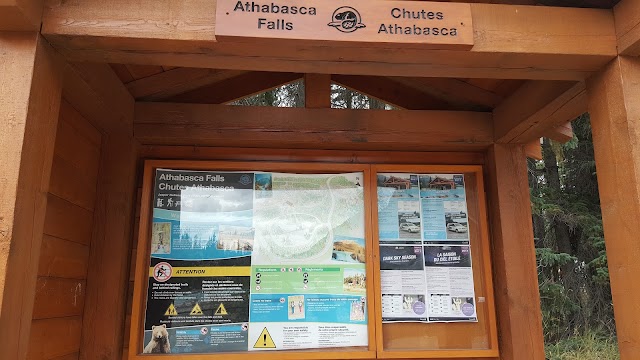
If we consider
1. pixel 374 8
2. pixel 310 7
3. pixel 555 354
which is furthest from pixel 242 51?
pixel 555 354

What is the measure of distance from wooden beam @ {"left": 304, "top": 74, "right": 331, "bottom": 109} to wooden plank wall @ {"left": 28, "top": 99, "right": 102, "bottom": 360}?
1266 millimetres

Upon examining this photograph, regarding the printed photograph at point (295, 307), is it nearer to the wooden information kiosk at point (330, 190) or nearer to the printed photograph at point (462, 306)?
the wooden information kiosk at point (330, 190)

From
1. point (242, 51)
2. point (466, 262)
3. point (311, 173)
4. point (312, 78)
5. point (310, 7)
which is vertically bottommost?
point (466, 262)

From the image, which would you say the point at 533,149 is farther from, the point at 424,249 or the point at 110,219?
the point at 110,219

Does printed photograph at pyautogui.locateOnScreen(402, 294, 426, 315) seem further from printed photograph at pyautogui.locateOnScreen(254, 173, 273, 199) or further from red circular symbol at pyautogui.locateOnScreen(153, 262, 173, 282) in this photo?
red circular symbol at pyautogui.locateOnScreen(153, 262, 173, 282)

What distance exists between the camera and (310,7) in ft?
6.04

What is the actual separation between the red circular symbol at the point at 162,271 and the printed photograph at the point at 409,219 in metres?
1.43

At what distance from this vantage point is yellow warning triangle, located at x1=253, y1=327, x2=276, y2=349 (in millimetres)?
2709

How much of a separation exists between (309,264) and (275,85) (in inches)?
47.4

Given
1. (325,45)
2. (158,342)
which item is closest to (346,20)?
(325,45)

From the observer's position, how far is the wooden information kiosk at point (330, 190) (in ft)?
6.39

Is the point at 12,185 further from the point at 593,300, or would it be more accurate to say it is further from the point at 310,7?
the point at 593,300

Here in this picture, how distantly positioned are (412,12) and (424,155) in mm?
1383

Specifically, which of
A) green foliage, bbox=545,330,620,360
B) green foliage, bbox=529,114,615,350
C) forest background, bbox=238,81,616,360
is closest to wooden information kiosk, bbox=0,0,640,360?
forest background, bbox=238,81,616,360
